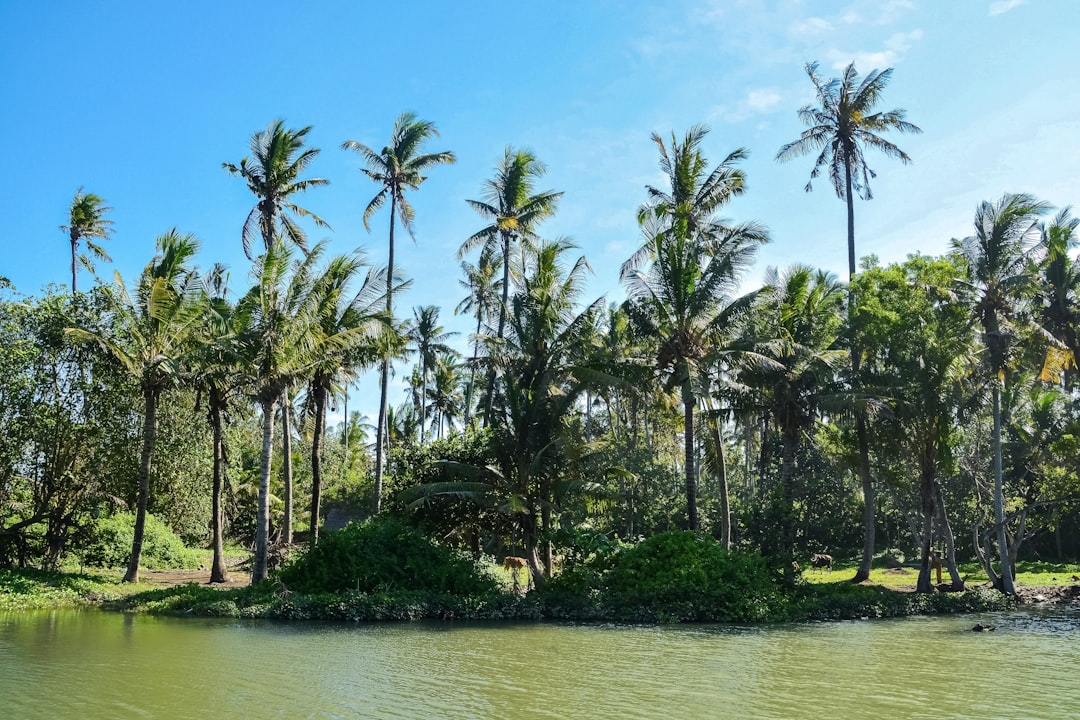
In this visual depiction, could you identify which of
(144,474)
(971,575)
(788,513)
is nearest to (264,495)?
(144,474)

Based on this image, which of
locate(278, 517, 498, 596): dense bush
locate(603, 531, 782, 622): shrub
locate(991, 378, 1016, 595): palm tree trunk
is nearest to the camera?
locate(603, 531, 782, 622): shrub

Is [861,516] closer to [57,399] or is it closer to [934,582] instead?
[934,582]

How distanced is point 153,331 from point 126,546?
30.8 ft

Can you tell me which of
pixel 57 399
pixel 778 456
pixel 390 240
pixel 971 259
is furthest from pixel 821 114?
pixel 57 399

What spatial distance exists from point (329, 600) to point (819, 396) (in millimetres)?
15529

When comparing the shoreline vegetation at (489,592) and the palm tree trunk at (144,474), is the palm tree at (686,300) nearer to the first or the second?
the shoreline vegetation at (489,592)

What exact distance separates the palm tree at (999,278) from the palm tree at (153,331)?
22430 millimetres

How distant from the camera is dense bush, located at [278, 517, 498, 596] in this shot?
19453mm

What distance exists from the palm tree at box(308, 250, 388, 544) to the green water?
7689 millimetres

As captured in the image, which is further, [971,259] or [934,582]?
[934,582]

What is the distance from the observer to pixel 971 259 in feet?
76.9

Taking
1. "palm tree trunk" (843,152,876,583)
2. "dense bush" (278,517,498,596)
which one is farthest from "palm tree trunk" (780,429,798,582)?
"dense bush" (278,517,498,596)

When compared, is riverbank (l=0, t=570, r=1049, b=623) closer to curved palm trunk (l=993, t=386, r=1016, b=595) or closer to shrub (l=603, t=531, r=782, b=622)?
shrub (l=603, t=531, r=782, b=622)

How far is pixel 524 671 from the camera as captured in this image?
11.5m
